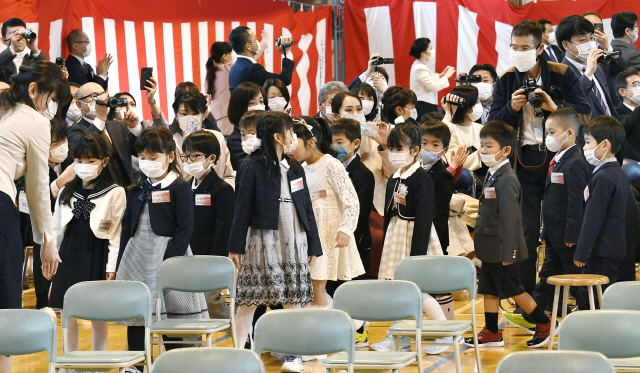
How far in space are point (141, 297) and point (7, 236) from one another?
0.73 metres

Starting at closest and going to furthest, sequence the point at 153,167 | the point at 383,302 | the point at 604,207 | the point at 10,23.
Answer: the point at 383,302 → the point at 153,167 → the point at 604,207 → the point at 10,23

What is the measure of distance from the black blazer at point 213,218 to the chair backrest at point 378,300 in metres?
1.74

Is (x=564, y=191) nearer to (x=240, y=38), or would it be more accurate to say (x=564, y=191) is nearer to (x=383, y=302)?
(x=383, y=302)

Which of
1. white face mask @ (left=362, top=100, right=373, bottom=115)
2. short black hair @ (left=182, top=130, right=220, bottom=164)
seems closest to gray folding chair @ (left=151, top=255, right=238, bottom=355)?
short black hair @ (left=182, top=130, right=220, bottom=164)

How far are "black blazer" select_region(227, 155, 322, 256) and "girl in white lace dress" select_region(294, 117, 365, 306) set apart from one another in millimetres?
398

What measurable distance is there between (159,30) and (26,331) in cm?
601

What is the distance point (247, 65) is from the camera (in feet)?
24.8

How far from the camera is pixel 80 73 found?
8141 millimetres

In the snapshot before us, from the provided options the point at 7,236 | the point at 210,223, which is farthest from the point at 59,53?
the point at 7,236

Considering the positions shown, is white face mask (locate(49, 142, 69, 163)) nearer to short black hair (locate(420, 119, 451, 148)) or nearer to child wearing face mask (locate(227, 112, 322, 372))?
child wearing face mask (locate(227, 112, 322, 372))

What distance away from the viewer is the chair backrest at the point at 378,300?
158 inches

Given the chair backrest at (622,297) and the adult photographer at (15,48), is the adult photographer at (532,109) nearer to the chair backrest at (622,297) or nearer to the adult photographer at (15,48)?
the chair backrest at (622,297)

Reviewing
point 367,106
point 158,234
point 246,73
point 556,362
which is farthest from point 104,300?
point 246,73

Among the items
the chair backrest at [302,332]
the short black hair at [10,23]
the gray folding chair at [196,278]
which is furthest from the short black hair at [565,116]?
the short black hair at [10,23]
